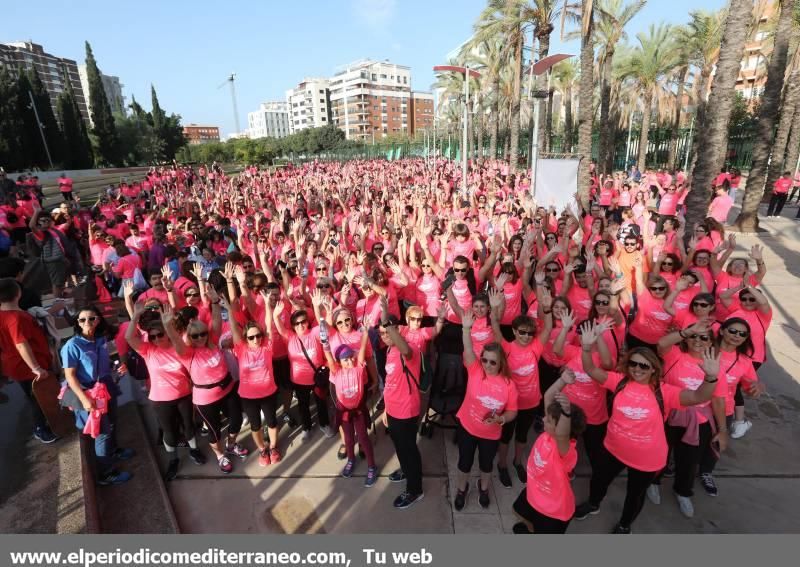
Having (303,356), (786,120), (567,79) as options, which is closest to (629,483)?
(303,356)

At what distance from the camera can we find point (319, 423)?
4641mm

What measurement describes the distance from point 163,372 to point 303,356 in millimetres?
1190

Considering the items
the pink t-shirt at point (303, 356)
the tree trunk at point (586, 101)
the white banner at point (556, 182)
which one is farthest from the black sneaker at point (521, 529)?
the tree trunk at point (586, 101)

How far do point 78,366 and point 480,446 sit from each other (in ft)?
11.0

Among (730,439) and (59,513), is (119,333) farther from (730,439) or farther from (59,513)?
(730,439)

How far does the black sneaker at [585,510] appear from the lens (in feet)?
11.3

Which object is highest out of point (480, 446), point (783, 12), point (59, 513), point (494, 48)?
point (494, 48)

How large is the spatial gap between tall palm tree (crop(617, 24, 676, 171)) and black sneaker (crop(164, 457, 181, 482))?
28.0m

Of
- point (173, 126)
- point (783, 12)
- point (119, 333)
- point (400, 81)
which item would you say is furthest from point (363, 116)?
point (119, 333)

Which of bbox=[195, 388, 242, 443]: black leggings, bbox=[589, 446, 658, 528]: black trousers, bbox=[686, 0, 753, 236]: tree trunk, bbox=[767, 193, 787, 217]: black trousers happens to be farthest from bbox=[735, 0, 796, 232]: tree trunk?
bbox=[195, 388, 242, 443]: black leggings

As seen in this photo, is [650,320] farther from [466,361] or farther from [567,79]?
[567,79]

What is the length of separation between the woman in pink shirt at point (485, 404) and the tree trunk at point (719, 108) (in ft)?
24.1

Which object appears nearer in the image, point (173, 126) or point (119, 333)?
point (119, 333)
